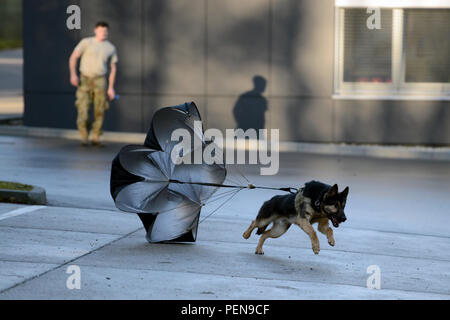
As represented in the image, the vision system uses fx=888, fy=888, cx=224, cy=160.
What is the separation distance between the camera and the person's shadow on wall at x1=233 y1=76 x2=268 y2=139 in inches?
747

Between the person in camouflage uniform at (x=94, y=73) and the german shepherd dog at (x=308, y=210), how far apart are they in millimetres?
8904

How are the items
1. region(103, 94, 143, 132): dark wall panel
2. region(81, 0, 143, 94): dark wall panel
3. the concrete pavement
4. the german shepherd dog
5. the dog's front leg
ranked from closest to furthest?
1. the concrete pavement
2. the german shepherd dog
3. the dog's front leg
4. region(81, 0, 143, 94): dark wall panel
5. region(103, 94, 143, 132): dark wall panel

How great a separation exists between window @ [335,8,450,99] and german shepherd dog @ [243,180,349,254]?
10.8 meters

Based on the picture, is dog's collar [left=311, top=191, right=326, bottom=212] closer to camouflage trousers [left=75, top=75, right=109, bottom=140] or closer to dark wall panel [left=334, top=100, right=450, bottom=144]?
camouflage trousers [left=75, top=75, right=109, bottom=140]

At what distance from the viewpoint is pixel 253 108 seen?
747 inches

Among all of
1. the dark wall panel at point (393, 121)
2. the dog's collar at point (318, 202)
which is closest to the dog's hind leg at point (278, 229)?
the dog's collar at point (318, 202)

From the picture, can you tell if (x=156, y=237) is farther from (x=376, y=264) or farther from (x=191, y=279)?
(x=376, y=264)

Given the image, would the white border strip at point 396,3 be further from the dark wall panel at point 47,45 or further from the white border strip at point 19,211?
the white border strip at point 19,211

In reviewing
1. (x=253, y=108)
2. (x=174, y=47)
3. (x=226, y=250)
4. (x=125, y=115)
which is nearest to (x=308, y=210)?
(x=226, y=250)

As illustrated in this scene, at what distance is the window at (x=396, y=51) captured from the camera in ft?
60.9

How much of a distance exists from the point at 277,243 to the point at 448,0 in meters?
10.7

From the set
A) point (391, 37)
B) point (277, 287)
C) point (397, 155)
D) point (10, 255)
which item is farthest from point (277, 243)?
point (391, 37)

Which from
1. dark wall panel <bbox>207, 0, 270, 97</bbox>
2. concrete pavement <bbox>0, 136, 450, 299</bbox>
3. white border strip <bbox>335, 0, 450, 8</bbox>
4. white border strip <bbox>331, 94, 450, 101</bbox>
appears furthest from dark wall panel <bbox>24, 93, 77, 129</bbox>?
white border strip <bbox>335, 0, 450, 8</bbox>

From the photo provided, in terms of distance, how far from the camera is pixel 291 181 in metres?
13.6
